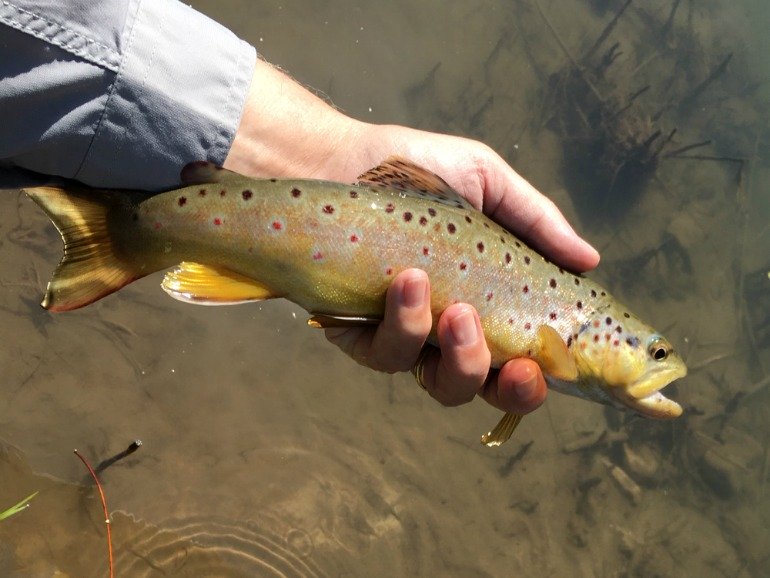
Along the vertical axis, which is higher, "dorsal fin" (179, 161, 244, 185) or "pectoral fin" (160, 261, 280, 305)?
"dorsal fin" (179, 161, 244, 185)

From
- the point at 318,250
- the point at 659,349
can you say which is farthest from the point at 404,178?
the point at 659,349

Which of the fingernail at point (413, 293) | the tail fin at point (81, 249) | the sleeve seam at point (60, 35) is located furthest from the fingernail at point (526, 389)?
the sleeve seam at point (60, 35)

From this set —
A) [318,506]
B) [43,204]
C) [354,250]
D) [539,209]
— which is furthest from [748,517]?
[43,204]

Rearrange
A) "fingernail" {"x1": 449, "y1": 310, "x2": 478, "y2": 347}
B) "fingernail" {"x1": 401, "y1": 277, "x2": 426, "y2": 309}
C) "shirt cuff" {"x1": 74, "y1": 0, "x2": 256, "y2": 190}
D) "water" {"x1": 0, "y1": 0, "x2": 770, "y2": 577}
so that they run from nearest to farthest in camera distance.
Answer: "shirt cuff" {"x1": 74, "y1": 0, "x2": 256, "y2": 190} → "fingernail" {"x1": 401, "y1": 277, "x2": 426, "y2": 309} → "fingernail" {"x1": 449, "y1": 310, "x2": 478, "y2": 347} → "water" {"x1": 0, "y1": 0, "x2": 770, "y2": 577}

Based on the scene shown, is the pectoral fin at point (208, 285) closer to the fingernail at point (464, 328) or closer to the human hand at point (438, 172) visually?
the human hand at point (438, 172)

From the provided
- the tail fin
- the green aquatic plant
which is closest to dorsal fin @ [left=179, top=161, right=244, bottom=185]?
the tail fin

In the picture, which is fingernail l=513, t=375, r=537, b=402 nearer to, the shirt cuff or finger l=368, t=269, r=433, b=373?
finger l=368, t=269, r=433, b=373
